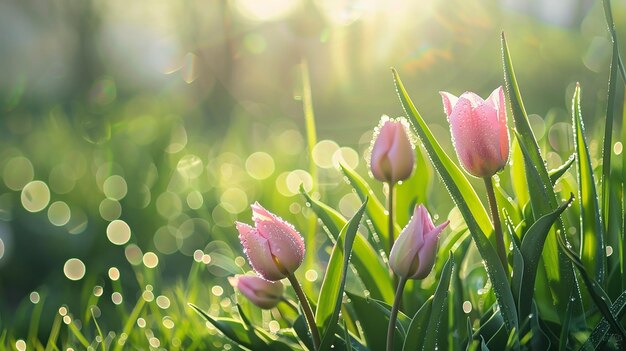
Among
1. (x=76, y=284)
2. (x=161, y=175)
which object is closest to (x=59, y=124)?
(x=161, y=175)

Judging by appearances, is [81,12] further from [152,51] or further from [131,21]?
[152,51]

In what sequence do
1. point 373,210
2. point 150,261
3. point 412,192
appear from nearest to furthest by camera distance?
1. point 373,210
2. point 412,192
3. point 150,261

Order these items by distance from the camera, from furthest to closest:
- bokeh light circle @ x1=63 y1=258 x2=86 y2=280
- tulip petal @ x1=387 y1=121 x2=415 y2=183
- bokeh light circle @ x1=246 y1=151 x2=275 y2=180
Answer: bokeh light circle @ x1=246 y1=151 x2=275 y2=180 < bokeh light circle @ x1=63 y1=258 x2=86 y2=280 < tulip petal @ x1=387 y1=121 x2=415 y2=183

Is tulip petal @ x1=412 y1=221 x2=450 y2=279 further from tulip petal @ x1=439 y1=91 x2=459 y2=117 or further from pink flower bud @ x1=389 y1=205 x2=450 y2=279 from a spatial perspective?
tulip petal @ x1=439 y1=91 x2=459 y2=117

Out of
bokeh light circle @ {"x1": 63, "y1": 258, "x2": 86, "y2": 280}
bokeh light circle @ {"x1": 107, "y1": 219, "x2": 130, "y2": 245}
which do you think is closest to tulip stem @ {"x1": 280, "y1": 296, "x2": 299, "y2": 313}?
bokeh light circle @ {"x1": 63, "y1": 258, "x2": 86, "y2": 280}

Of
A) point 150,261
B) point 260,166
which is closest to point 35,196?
point 260,166

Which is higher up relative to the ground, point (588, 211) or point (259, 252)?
point (588, 211)

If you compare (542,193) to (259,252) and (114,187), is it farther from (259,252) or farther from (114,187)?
(114,187)
